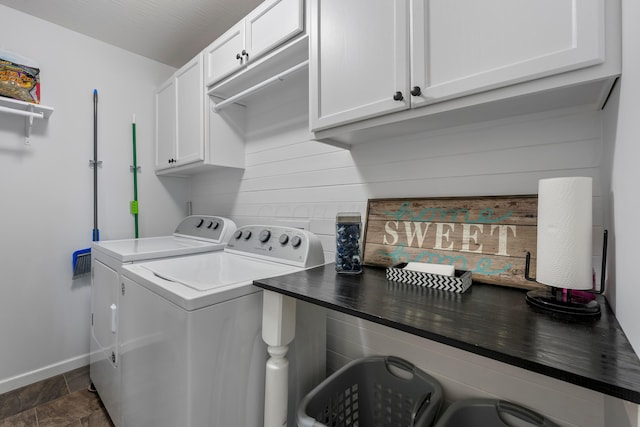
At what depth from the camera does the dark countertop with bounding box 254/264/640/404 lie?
0.54 m

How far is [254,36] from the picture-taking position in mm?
1644

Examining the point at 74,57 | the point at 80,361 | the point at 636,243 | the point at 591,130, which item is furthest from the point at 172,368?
the point at 74,57

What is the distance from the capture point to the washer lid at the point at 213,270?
3.87ft

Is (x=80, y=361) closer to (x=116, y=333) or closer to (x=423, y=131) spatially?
(x=116, y=333)

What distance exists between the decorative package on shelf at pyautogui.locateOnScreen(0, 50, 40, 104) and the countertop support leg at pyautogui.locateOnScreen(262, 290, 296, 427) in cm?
224

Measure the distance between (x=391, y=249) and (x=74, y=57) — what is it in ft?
9.10

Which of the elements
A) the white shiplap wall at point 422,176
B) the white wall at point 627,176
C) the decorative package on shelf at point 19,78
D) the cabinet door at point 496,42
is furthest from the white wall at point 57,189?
the white wall at point 627,176

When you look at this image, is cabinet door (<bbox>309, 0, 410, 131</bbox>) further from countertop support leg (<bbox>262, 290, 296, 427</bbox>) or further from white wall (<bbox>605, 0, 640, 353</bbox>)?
countertop support leg (<bbox>262, 290, 296, 427</bbox>)

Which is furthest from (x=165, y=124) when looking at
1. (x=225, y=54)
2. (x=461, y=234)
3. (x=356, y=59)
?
(x=461, y=234)

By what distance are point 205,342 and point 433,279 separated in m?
0.85

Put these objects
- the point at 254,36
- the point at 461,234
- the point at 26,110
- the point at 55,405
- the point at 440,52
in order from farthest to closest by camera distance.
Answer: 1. the point at 26,110
2. the point at 55,405
3. the point at 254,36
4. the point at 461,234
5. the point at 440,52

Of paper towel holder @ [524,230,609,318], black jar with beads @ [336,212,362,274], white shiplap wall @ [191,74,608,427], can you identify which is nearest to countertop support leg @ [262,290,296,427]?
black jar with beads @ [336,212,362,274]

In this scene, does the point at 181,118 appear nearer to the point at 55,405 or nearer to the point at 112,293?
the point at 112,293

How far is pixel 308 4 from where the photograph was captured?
1.32 meters
